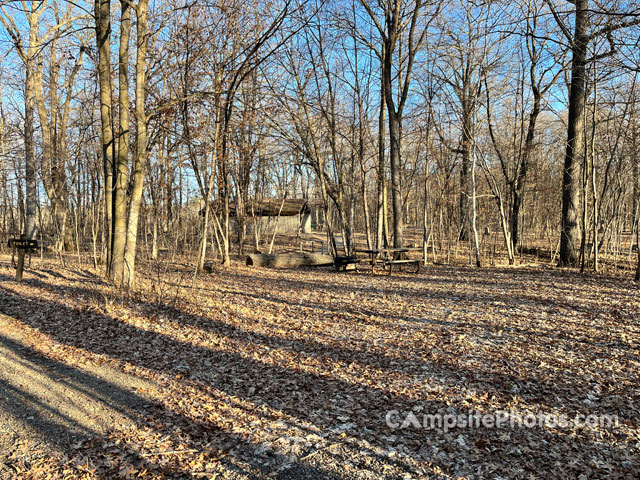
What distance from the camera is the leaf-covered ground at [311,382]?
3.19 metres

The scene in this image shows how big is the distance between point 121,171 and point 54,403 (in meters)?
5.95

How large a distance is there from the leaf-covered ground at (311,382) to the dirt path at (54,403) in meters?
0.02

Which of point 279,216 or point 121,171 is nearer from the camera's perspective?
point 121,171

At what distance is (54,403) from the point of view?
13.6 feet

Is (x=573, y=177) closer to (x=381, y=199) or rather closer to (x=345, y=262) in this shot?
(x=381, y=199)

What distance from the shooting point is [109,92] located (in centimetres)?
932

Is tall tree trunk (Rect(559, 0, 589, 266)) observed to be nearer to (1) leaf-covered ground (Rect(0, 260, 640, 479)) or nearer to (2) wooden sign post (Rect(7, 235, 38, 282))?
(1) leaf-covered ground (Rect(0, 260, 640, 479))

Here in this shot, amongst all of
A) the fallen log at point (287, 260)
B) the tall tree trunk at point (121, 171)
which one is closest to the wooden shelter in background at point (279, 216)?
the fallen log at point (287, 260)

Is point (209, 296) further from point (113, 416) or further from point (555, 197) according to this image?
point (555, 197)

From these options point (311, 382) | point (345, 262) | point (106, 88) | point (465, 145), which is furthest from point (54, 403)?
point (465, 145)

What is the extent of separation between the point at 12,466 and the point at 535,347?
5.80 meters

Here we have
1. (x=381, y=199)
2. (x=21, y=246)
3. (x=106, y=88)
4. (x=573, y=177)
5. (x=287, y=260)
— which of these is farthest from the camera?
(x=287, y=260)

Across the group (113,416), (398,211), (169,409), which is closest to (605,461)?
(169,409)

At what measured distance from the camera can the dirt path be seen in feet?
11.3
